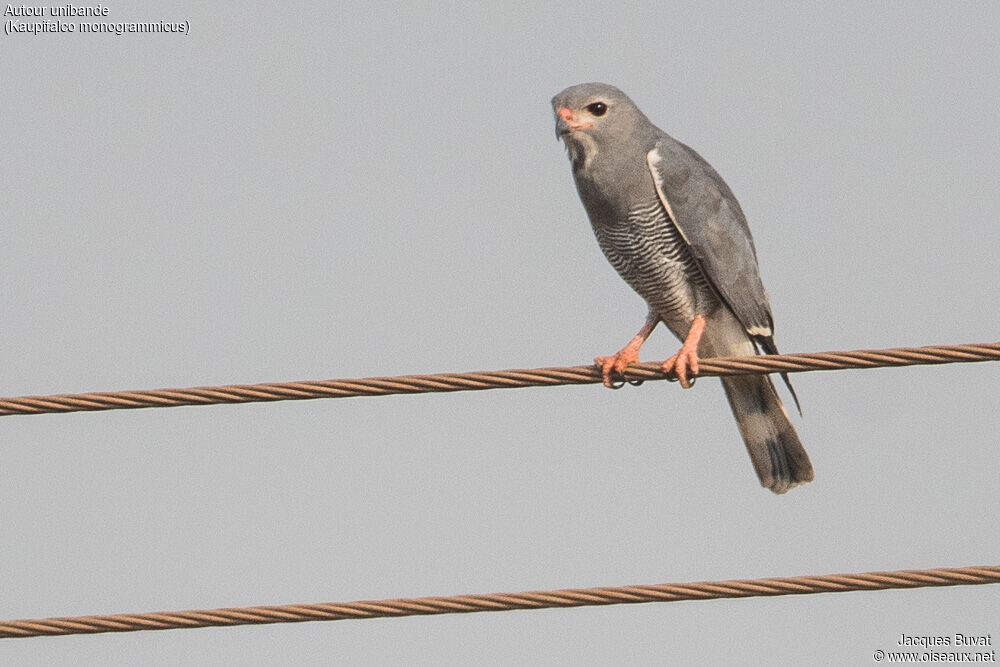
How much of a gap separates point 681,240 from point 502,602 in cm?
379

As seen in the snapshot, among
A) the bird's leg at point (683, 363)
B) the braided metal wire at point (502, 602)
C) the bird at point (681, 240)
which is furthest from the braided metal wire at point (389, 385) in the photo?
the bird at point (681, 240)

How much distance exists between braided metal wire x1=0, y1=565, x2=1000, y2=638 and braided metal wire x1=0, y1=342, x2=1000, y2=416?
771mm

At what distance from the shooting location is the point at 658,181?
27.4 feet

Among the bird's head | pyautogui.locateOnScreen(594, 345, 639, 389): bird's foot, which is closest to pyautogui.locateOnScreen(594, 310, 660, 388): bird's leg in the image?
pyautogui.locateOnScreen(594, 345, 639, 389): bird's foot

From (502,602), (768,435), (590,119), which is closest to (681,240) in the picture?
(590,119)

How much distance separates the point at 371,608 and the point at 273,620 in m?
0.33

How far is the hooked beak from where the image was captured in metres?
8.26

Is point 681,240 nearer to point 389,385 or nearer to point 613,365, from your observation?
point 613,365

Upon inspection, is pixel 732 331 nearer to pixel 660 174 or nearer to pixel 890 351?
pixel 660 174

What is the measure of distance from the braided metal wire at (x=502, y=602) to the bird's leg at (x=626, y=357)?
1.63 meters

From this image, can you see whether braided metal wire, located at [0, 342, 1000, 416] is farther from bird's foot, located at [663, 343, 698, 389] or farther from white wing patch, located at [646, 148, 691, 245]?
white wing patch, located at [646, 148, 691, 245]

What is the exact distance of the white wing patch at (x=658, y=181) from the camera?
831 cm

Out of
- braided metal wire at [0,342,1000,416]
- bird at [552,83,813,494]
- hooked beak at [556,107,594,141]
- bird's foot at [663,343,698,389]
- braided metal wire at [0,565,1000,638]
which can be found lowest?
braided metal wire at [0,565,1000,638]

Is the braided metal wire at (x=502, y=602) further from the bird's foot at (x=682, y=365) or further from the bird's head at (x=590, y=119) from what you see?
the bird's head at (x=590, y=119)
